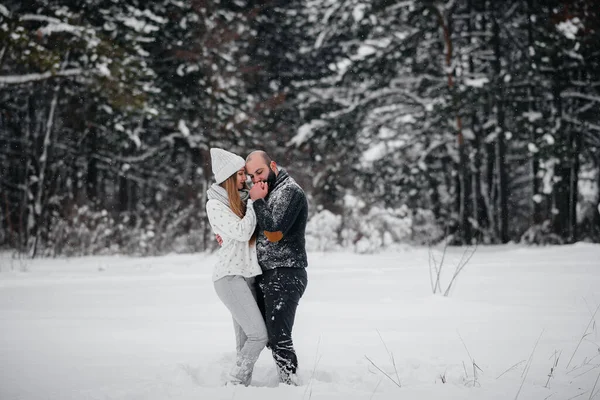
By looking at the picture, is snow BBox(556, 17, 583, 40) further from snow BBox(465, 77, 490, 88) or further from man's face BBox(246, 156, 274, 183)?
man's face BBox(246, 156, 274, 183)

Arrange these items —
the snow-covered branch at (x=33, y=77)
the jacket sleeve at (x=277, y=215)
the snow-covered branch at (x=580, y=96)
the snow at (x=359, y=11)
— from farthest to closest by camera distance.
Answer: the snow at (x=359, y=11)
the snow-covered branch at (x=580, y=96)
the snow-covered branch at (x=33, y=77)
the jacket sleeve at (x=277, y=215)

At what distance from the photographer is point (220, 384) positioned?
12.6 ft

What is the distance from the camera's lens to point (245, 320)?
3678mm

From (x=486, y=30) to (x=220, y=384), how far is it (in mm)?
15734

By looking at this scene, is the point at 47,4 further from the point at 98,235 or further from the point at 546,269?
the point at 546,269

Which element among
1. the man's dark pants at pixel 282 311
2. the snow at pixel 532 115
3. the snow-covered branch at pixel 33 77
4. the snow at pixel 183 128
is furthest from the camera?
the snow at pixel 183 128

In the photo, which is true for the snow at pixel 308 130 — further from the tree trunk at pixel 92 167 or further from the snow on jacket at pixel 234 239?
the snow on jacket at pixel 234 239

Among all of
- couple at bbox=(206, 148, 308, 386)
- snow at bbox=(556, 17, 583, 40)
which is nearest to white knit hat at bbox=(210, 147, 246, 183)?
couple at bbox=(206, 148, 308, 386)

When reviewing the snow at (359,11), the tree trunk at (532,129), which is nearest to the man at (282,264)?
the tree trunk at (532,129)

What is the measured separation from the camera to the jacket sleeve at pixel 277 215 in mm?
3562

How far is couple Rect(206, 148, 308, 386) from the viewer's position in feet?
11.9

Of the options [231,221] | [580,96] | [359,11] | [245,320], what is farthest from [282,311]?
[359,11]

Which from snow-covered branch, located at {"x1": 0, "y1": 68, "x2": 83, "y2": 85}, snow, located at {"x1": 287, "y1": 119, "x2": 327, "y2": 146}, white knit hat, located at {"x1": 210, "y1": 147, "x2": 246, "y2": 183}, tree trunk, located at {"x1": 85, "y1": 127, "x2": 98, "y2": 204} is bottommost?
white knit hat, located at {"x1": 210, "y1": 147, "x2": 246, "y2": 183}

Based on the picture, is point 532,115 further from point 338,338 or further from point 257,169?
point 257,169
